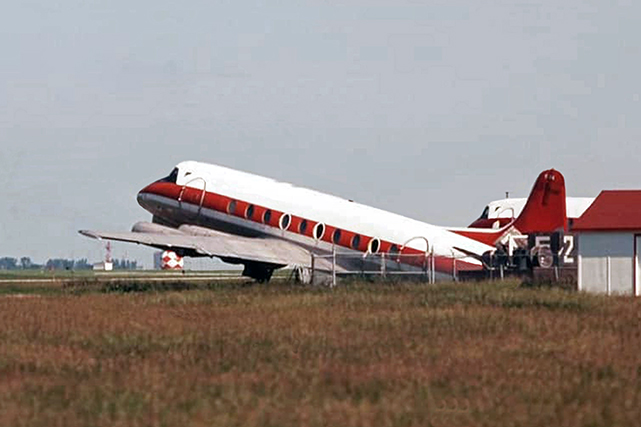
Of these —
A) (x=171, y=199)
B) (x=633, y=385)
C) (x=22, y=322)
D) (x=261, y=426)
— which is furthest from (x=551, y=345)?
(x=171, y=199)

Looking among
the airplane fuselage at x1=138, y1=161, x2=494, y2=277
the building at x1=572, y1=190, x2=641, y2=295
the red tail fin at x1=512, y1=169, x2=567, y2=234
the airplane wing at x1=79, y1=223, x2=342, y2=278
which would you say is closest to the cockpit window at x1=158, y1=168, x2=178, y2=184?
the airplane fuselage at x1=138, y1=161, x2=494, y2=277

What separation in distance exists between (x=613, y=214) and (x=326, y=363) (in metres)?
27.4

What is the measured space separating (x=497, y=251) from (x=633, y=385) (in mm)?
34052

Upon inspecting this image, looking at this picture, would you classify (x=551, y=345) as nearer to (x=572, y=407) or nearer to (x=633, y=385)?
(x=633, y=385)

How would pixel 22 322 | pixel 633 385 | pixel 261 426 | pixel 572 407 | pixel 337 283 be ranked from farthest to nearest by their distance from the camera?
pixel 337 283 → pixel 22 322 → pixel 633 385 → pixel 572 407 → pixel 261 426

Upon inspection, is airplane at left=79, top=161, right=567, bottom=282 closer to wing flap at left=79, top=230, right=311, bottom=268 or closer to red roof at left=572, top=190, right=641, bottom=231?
wing flap at left=79, top=230, right=311, bottom=268

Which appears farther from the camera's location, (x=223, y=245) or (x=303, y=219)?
(x=303, y=219)

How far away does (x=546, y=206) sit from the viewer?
55.8 metres

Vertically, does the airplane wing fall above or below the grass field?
above

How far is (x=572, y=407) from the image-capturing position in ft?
56.3

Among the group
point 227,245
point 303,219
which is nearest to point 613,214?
point 303,219

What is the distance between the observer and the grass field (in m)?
16.9

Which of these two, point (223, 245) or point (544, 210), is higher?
point (544, 210)

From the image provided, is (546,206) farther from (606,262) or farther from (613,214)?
(606,262)
